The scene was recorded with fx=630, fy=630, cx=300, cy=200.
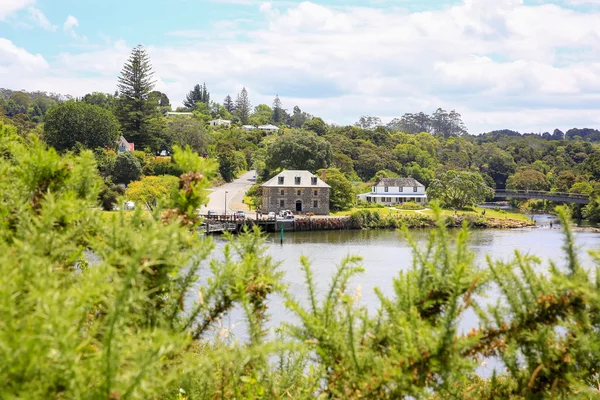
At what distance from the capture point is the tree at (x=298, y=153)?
77562 mm

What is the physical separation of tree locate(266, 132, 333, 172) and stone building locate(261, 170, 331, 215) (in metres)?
10.5

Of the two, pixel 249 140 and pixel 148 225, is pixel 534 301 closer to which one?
pixel 148 225

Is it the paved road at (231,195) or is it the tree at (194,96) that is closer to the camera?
the paved road at (231,195)

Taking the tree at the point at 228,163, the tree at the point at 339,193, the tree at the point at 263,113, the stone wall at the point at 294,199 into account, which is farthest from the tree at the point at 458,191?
the tree at the point at 263,113

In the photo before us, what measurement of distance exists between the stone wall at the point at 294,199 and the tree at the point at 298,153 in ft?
35.2

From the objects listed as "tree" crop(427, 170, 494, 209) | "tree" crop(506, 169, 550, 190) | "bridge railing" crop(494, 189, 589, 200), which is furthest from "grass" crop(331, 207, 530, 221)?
"tree" crop(506, 169, 550, 190)

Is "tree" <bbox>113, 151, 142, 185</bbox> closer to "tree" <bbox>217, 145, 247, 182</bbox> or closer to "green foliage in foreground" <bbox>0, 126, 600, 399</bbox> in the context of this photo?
"tree" <bbox>217, 145, 247, 182</bbox>

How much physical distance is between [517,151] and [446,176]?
2105 inches

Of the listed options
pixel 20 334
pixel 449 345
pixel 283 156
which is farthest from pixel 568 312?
pixel 283 156

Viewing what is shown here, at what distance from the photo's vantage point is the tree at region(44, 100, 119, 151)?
7172cm

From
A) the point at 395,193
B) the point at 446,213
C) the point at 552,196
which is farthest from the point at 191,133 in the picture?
the point at 552,196

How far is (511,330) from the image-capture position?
3842 mm

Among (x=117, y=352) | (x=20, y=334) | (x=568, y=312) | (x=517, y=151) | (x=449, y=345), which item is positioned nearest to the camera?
(x=20, y=334)

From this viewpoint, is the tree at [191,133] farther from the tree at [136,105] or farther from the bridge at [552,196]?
the bridge at [552,196]
